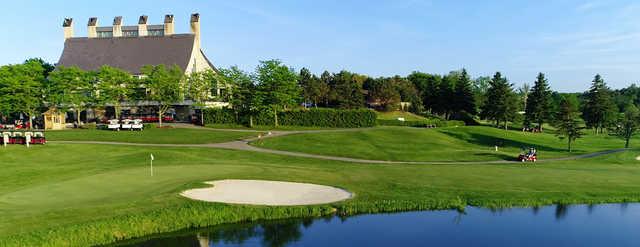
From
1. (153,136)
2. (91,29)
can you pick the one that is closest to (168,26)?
(91,29)

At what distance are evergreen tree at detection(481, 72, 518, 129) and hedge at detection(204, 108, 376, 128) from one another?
3158 cm

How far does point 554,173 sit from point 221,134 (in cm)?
4140

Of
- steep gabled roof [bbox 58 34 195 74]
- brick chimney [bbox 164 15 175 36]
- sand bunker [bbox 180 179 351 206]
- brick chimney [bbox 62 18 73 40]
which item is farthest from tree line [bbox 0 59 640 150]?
sand bunker [bbox 180 179 351 206]

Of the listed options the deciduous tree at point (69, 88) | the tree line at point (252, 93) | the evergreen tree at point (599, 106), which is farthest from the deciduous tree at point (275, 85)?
the evergreen tree at point (599, 106)

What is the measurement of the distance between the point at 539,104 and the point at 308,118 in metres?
52.9

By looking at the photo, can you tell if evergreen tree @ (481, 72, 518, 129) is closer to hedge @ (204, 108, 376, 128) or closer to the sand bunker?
hedge @ (204, 108, 376, 128)

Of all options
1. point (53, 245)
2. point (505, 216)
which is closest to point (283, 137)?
point (505, 216)

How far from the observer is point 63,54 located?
90250 millimetres

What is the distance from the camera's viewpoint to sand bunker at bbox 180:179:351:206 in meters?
24.5

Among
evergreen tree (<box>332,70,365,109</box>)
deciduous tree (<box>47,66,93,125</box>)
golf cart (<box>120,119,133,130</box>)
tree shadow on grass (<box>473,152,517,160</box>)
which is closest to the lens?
tree shadow on grass (<box>473,152,517,160</box>)

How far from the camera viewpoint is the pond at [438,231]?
19.5 metres

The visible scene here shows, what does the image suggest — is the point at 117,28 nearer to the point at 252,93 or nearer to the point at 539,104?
the point at 252,93

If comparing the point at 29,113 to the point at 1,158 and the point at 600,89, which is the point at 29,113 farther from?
the point at 600,89

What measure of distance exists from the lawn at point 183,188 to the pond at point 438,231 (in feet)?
3.53
